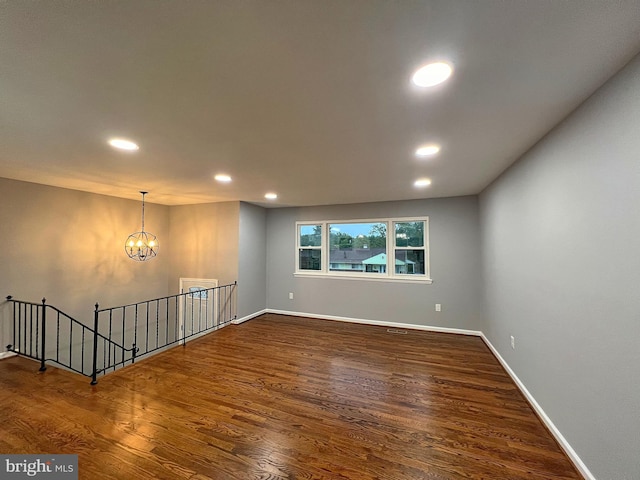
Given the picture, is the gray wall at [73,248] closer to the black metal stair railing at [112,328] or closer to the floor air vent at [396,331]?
the black metal stair railing at [112,328]

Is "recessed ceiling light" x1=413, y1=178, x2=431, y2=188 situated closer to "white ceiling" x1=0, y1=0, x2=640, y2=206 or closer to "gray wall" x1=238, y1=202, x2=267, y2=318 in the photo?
"white ceiling" x1=0, y1=0, x2=640, y2=206

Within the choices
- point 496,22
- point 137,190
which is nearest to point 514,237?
point 496,22

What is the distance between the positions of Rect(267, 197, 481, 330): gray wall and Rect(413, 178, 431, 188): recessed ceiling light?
3.69 feet

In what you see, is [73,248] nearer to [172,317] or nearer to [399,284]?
[172,317]

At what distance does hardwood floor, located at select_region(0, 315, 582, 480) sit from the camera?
5.76 feet

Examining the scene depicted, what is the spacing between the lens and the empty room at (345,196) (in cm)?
112

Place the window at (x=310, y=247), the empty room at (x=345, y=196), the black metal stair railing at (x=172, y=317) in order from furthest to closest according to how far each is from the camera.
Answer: the window at (x=310, y=247), the black metal stair railing at (x=172, y=317), the empty room at (x=345, y=196)

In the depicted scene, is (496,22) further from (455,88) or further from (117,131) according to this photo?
(117,131)

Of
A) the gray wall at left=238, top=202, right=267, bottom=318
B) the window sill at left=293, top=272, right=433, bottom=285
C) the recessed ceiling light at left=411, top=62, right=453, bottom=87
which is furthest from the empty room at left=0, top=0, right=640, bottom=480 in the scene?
the gray wall at left=238, top=202, right=267, bottom=318

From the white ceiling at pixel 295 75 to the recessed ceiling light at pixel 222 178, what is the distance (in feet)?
2.01

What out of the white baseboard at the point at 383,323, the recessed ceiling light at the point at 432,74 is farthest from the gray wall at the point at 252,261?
the recessed ceiling light at the point at 432,74

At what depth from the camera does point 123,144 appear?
2287 mm

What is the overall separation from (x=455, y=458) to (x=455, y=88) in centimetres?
248

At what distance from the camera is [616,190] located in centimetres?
142
